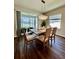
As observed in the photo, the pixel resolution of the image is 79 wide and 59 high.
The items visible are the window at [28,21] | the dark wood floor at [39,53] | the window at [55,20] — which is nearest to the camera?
the dark wood floor at [39,53]

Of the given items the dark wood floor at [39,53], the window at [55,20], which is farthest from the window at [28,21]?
the dark wood floor at [39,53]

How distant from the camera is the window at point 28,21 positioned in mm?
8828

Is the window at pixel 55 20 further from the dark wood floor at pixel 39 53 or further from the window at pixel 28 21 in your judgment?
the dark wood floor at pixel 39 53

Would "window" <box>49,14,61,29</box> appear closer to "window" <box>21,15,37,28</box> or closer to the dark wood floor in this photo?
"window" <box>21,15,37,28</box>

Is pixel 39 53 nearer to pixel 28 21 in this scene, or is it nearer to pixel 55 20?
pixel 55 20

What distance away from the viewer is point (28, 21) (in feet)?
30.8

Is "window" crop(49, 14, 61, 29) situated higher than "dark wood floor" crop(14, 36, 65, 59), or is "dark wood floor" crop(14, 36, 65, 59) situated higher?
"window" crop(49, 14, 61, 29)

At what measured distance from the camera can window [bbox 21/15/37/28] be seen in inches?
348

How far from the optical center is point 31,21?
969 centimetres

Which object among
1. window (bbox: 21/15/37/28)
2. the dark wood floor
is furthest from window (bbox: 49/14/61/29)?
the dark wood floor

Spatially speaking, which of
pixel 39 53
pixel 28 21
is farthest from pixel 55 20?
pixel 39 53

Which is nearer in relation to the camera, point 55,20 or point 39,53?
point 39,53
